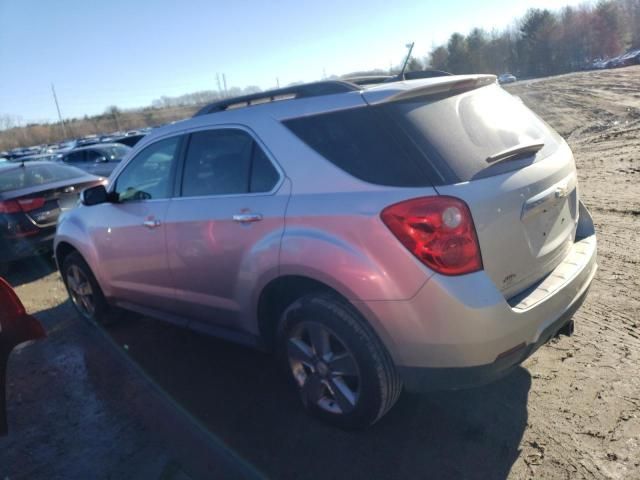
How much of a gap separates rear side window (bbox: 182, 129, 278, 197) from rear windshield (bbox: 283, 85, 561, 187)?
32cm

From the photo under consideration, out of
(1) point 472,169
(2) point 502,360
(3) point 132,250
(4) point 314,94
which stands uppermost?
(4) point 314,94

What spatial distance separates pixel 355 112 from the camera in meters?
2.75

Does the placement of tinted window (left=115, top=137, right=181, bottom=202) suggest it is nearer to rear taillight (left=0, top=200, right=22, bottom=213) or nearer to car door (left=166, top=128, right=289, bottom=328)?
car door (left=166, top=128, right=289, bottom=328)

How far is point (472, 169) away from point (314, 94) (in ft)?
3.46

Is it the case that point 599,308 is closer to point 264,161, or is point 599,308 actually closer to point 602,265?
point 602,265

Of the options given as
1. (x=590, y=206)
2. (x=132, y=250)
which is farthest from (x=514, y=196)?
(x=590, y=206)

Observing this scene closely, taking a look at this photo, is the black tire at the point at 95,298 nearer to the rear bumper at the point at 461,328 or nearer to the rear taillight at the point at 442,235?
the rear bumper at the point at 461,328

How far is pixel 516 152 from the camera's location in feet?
8.95

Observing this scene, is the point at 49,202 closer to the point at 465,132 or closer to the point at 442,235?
the point at 465,132

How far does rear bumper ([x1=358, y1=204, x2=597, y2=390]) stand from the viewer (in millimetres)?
2393

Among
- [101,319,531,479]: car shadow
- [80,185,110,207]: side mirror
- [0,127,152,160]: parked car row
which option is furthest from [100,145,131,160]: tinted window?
[101,319,531,479]: car shadow

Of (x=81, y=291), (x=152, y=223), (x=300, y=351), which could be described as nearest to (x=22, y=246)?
(x=81, y=291)

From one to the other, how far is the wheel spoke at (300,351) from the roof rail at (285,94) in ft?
4.75

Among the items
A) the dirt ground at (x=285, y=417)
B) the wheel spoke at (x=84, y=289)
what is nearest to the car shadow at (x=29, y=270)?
the wheel spoke at (x=84, y=289)
